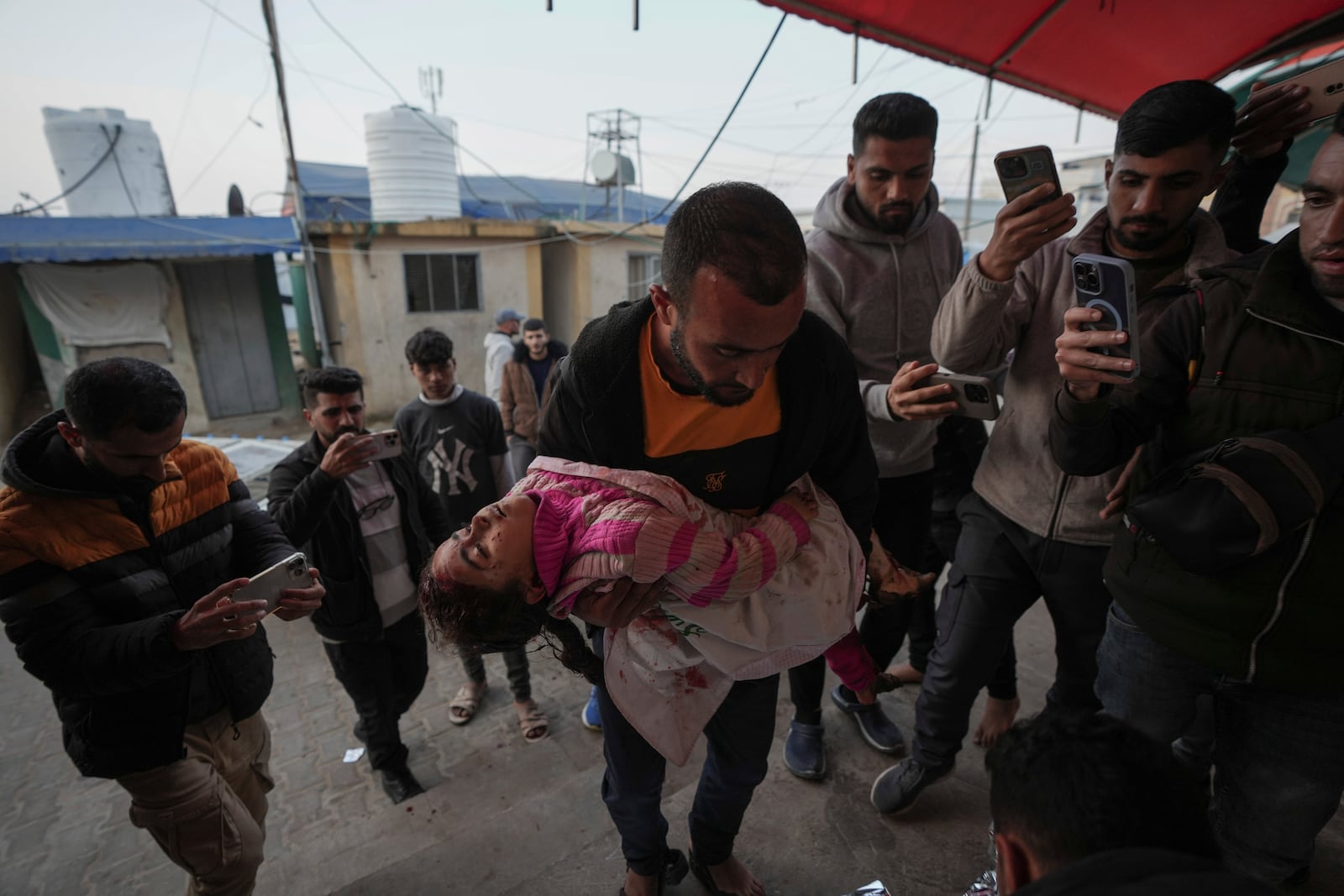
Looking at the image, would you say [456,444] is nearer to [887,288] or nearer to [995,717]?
[887,288]

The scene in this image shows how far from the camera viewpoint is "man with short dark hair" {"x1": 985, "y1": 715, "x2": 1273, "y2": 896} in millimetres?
941

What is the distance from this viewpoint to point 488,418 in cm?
379

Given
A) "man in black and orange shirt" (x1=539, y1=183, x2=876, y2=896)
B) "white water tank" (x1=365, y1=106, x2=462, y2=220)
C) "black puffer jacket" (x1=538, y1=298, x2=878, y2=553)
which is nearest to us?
"man in black and orange shirt" (x1=539, y1=183, x2=876, y2=896)

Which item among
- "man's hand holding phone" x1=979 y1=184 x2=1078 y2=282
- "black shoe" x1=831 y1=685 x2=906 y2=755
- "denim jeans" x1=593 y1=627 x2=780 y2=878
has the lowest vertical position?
"black shoe" x1=831 y1=685 x2=906 y2=755

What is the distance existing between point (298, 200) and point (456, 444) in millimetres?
8979

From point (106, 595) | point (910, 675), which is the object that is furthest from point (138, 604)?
point (910, 675)

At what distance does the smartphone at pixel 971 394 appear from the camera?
1.78 metres

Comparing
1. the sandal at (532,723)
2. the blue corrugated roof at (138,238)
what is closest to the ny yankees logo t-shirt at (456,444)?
the sandal at (532,723)

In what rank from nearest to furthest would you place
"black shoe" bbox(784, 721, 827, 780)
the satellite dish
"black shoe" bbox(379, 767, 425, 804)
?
"black shoe" bbox(784, 721, 827, 780)
"black shoe" bbox(379, 767, 425, 804)
the satellite dish

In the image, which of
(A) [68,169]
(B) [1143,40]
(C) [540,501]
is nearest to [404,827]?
(C) [540,501]

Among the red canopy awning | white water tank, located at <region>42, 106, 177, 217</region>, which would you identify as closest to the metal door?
white water tank, located at <region>42, 106, 177, 217</region>

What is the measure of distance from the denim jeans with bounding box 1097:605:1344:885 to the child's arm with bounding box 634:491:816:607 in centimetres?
106

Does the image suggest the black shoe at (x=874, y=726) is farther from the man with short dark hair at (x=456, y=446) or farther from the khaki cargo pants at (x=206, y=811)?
the khaki cargo pants at (x=206, y=811)

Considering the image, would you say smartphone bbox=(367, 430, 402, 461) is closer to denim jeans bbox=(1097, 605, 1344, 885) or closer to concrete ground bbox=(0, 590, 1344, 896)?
concrete ground bbox=(0, 590, 1344, 896)
